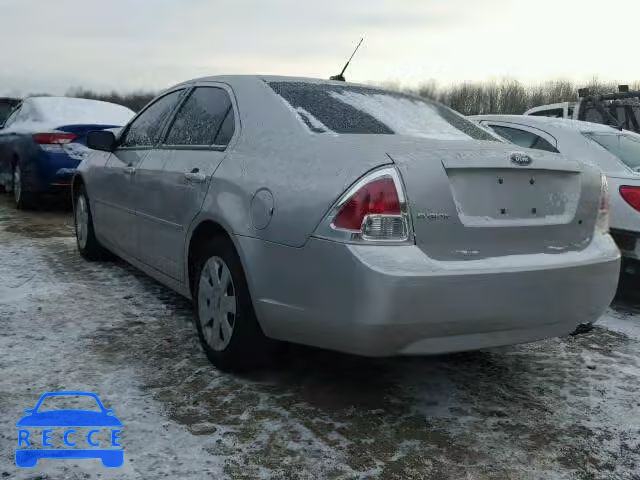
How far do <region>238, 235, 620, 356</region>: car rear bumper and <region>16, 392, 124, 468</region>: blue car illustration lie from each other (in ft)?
2.57

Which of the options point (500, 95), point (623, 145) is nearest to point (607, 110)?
point (623, 145)

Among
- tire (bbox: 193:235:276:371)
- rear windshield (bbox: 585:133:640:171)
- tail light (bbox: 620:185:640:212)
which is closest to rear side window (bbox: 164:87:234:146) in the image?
tire (bbox: 193:235:276:371)

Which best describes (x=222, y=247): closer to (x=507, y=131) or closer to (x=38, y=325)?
(x=38, y=325)

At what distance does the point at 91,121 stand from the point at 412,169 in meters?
6.76

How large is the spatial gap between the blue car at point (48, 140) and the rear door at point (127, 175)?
3212 millimetres

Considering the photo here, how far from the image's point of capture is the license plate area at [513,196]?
2699 mm

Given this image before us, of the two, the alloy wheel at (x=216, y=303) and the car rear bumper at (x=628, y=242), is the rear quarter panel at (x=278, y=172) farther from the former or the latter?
the car rear bumper at (x=628, y=242)

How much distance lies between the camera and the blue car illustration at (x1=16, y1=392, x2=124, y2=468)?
2.45 m

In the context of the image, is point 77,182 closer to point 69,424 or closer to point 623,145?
point 69,424

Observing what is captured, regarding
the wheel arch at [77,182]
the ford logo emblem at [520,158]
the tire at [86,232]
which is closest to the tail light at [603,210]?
the ford logo emblem at [520,158]

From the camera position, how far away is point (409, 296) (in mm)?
2508

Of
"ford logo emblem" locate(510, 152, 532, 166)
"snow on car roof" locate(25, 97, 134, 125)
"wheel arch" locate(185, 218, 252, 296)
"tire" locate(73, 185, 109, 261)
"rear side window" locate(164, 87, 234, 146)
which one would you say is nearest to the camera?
"ford logo emblem" locate(510, 152, 532, 166)

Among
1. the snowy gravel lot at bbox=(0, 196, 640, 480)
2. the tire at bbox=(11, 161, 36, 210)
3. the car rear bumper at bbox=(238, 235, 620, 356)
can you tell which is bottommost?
the snowy gravel lot at bbox=(0, 196, 640, 480)

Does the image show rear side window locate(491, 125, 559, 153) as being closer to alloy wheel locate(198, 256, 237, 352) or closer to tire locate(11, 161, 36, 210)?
alloy wheel locate(198, 256, 237, 352)
